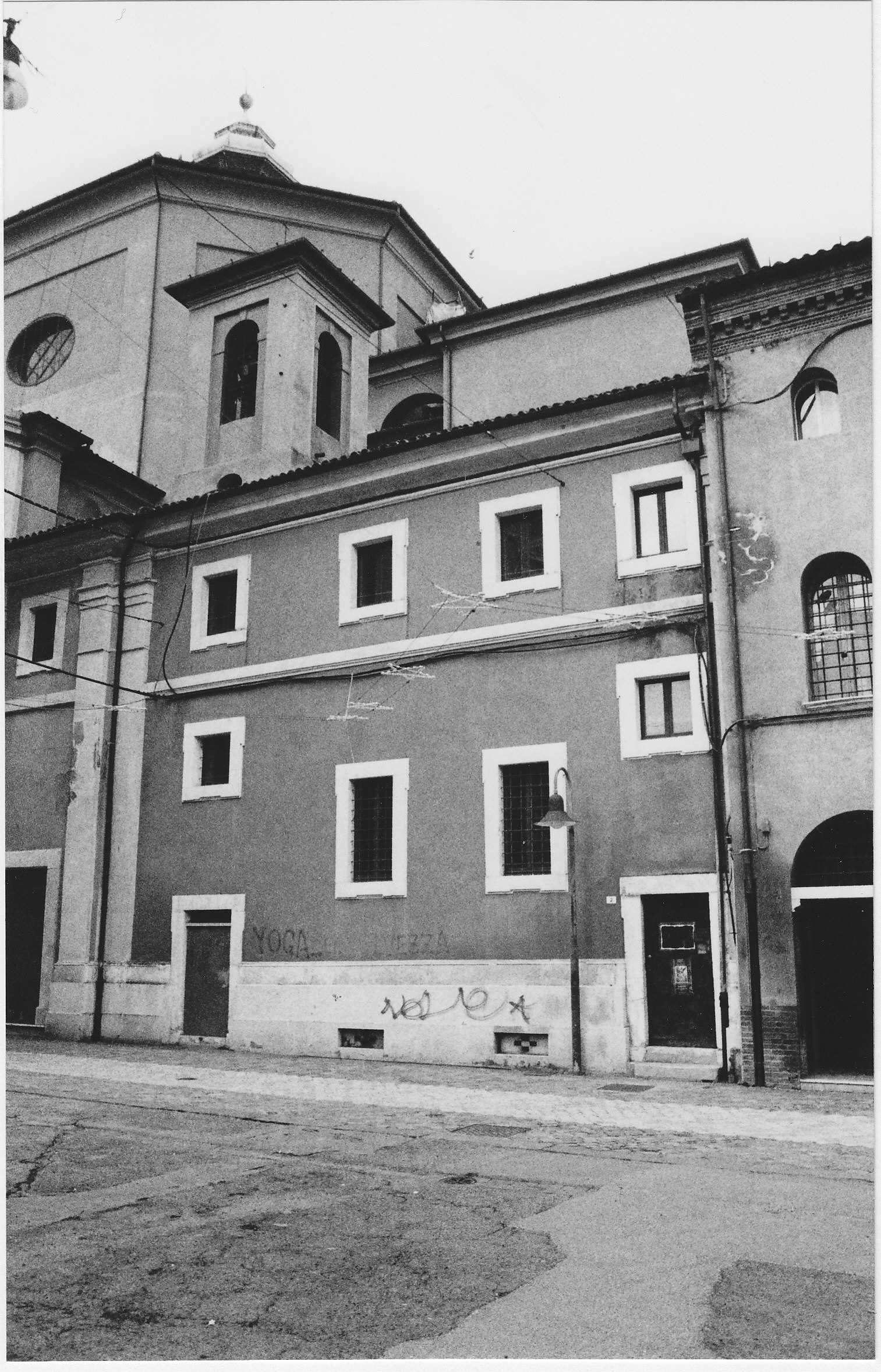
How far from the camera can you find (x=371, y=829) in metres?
18.9

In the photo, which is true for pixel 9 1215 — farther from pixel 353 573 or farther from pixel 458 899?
pixel 353 573

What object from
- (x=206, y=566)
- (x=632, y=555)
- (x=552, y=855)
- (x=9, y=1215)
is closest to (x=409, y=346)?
(x=206, y=566)

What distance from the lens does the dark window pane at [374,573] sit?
1975 centimetres

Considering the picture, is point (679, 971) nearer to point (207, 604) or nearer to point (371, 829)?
point (371, 829)

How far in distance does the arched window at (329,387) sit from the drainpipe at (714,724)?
11059mm

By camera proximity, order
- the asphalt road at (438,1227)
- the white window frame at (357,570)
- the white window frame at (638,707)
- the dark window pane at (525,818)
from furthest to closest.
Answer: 1. the white window frame at (357,570)
2. the dark window pane at (525,818)
3. the white window frame at (638,707)
4. the asphalt road at (438,1227)

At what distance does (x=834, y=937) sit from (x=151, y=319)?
21779 millimetres

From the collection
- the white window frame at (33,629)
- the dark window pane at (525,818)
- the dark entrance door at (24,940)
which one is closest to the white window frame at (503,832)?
the dark window pane at (525,818)

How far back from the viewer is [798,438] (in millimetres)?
15836

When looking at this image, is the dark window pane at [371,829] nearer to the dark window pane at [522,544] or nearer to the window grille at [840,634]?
the dark window pane at [522,544]

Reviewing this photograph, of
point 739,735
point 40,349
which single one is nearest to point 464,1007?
point 739,735

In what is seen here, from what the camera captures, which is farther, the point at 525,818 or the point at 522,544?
the point at 522,544

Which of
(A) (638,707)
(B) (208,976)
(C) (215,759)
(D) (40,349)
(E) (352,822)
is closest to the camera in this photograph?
(A) (638,707)

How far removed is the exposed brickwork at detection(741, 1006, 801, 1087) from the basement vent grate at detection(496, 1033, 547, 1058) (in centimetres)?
309
